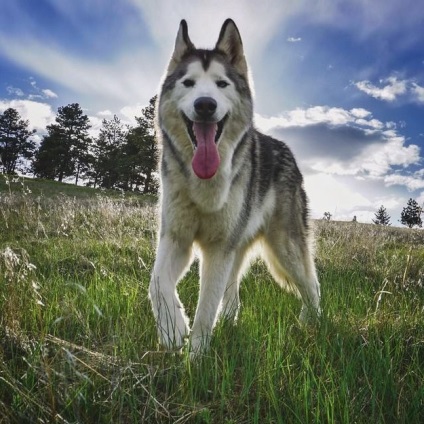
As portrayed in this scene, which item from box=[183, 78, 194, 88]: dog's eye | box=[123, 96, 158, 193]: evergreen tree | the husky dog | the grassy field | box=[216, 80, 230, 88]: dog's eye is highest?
box=[123, 96, 158, 193]: evergreen tree

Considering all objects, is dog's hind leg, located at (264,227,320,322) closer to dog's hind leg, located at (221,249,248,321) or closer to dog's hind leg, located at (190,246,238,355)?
dog's hind leg, located at (221,249,248,321)

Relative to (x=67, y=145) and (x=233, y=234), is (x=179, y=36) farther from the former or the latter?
(x=67, y=145)

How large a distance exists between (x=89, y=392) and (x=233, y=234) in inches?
70.0

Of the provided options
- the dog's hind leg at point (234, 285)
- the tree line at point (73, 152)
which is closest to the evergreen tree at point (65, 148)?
the tree line at point (73, 152)

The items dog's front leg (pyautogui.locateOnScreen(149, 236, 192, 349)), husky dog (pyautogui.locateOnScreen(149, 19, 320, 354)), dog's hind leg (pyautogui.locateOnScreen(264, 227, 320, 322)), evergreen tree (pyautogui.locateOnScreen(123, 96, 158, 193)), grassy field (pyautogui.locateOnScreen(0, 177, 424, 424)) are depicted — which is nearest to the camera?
grassy field (pyautogui.locateOnScreen(0, 177, 424, 424))

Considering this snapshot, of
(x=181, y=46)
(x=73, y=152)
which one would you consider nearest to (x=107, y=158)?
(x=73, y=152)

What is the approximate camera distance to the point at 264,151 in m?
4.43

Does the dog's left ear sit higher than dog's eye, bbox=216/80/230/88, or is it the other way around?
the dog's left ear

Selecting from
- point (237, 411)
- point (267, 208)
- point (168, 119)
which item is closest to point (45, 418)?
point (237, 411)

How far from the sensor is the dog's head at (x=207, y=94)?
3105 millimetres

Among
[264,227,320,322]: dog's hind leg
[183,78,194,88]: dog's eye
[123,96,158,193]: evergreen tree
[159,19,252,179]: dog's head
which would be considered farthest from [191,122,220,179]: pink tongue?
[123,96,158,193]: evergreen tree

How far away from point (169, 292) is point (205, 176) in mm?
927

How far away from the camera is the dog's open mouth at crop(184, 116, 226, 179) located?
3.13 meters

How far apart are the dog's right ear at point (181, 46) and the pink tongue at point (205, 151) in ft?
3.07
